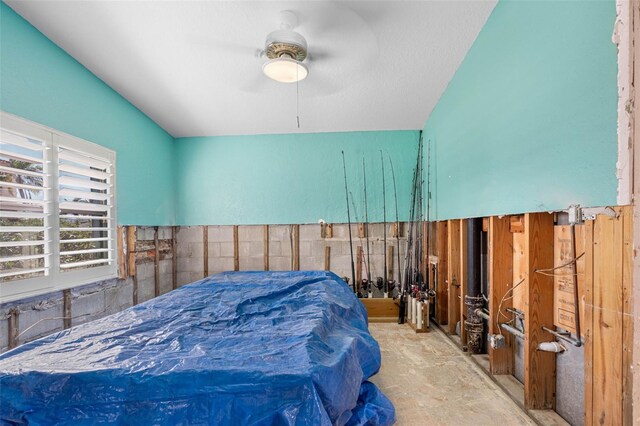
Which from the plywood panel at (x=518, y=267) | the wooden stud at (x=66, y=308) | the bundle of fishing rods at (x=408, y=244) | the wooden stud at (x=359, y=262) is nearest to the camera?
the plywood panel at (x=518, y=267)

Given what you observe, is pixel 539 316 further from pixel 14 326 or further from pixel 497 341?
pixel 14 326

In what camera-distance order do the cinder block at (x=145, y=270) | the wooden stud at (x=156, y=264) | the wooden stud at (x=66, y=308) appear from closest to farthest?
the wooden stud at (x=66, y=308) → the cinder block at (x=145, y=270) → the wooden stud at (x=156, y=264)

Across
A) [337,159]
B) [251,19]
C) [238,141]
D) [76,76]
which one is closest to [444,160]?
[337,159]

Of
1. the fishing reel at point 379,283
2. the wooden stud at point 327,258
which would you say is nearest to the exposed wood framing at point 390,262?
the fishing reel at point 379,283

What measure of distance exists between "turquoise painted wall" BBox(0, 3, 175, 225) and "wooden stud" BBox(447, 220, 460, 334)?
3268 mm

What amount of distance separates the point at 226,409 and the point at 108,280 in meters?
2.21

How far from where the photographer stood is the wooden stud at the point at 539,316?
1648mm

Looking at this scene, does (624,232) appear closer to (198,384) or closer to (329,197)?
(198,384)

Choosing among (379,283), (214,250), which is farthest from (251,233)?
(379,283)

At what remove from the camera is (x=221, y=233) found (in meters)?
3.89

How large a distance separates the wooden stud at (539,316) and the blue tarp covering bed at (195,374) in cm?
88

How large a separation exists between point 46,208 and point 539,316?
3.24 m

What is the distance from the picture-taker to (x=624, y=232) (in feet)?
3.47

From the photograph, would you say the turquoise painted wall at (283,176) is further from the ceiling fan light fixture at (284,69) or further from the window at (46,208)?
the ceiling fan light fixture at (284,69)
